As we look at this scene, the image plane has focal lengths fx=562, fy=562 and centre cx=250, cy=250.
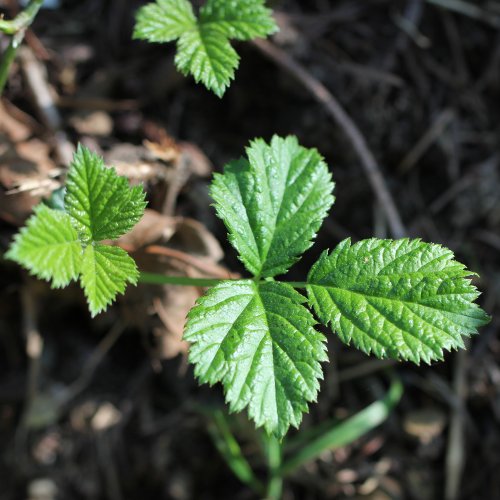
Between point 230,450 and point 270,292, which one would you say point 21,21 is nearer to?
point 270,292

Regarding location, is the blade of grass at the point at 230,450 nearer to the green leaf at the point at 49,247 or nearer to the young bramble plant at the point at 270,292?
the young bramble plant at the point at 270,292

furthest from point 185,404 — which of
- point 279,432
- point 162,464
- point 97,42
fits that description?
point 97,42

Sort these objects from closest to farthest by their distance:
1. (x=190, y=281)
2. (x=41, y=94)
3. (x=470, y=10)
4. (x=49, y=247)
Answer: (x=49, y=247)
(x=190, y=281)
(x=41, y=94)
(x=470, y=10)

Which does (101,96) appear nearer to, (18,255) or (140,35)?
(140,35)

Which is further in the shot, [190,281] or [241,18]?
[241,18]

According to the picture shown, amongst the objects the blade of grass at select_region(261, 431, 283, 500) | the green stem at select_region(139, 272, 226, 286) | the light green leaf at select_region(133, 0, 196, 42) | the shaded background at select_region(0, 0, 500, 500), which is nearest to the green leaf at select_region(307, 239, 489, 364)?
the green stem at select_region(139, 272, 226, 286)

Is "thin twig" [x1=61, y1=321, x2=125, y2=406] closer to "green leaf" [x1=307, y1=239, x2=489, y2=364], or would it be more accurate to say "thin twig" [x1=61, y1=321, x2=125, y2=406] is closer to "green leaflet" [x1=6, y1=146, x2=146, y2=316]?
"green leaflet" [x1=6, y1=146, x2=146, y2=316]

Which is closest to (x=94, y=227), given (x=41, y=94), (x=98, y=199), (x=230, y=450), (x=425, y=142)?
(x=98, y=199)
